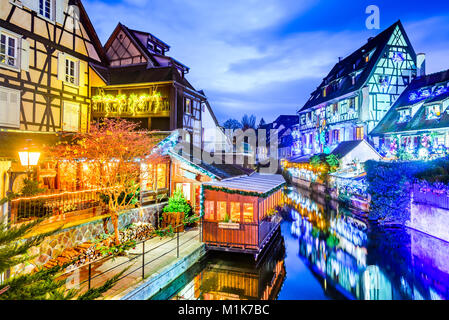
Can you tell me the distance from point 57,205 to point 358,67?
34468 millimetres

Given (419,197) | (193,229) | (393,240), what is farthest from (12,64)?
(419,197)

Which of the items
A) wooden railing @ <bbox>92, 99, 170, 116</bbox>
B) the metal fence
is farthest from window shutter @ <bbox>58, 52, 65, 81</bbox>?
the metal fence

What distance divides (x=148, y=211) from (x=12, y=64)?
33.5ft

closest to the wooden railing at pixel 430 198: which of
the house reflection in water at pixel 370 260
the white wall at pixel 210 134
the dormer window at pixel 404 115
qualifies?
the house reflection in water at pixel 370 260

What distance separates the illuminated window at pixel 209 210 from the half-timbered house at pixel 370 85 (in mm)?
25058

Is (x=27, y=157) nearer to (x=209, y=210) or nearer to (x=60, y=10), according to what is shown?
(x=209, y=210)

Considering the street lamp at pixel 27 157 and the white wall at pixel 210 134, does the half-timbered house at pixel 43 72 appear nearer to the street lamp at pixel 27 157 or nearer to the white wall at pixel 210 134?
the street lamp at pixel 27 157

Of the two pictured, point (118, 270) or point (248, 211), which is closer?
point (118, 270)

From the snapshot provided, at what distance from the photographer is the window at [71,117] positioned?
17328 millimetres

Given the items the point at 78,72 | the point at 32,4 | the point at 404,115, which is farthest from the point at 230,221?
the point at 404,115

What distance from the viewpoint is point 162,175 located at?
46.9 ft

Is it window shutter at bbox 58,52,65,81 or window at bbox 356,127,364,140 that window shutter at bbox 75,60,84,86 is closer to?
window shutter at bbox 58,52,65,81

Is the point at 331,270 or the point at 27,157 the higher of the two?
the point at 27,157
